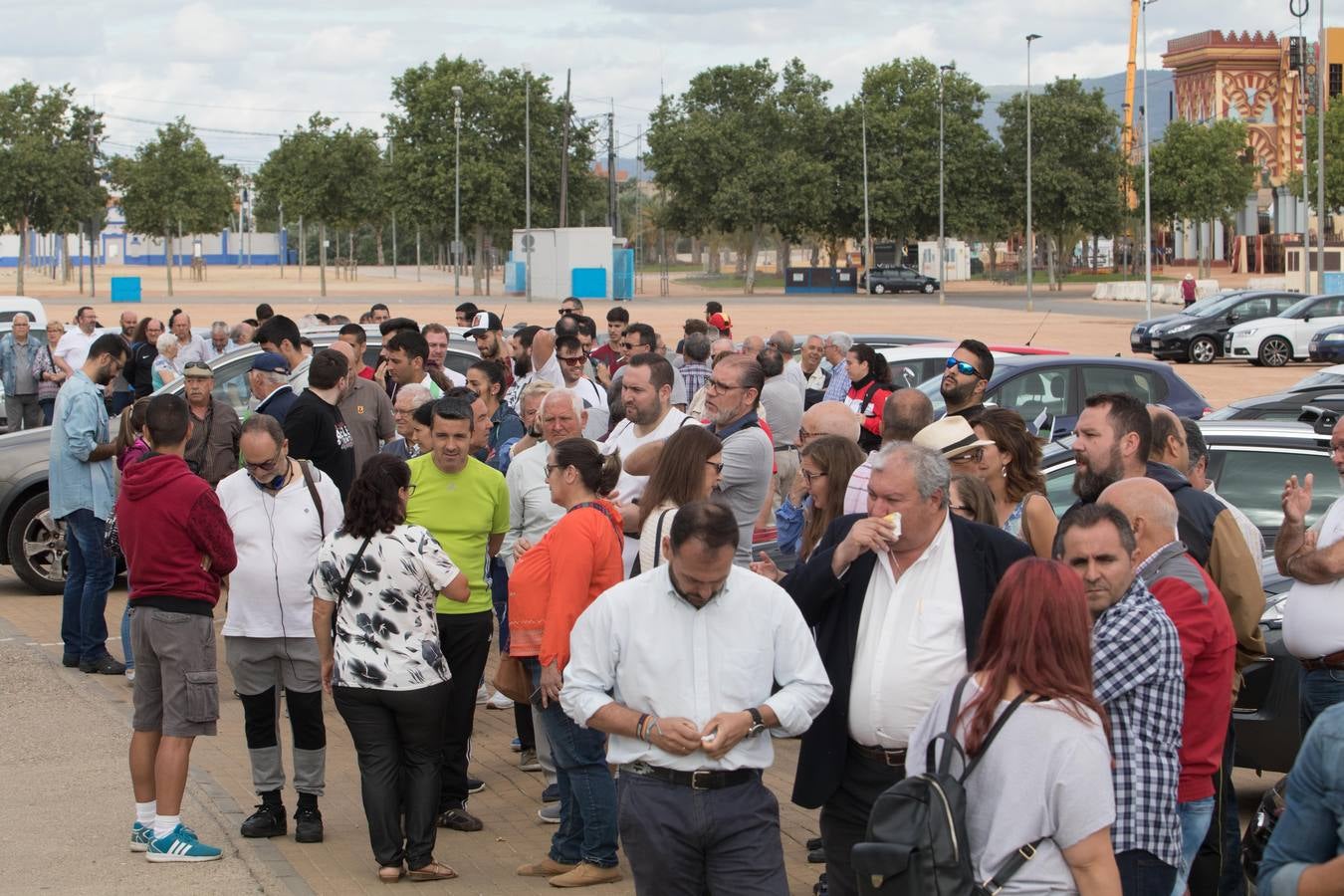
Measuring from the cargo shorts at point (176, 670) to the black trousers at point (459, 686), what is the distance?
0.98 meters

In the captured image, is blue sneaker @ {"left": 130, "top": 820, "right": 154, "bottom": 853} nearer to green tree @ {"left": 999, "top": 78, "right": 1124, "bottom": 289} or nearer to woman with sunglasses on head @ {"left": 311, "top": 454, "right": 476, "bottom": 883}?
woman with sunglasses on head @ {"left": 311, "top": 454, "right": 476, "bottom": 883}

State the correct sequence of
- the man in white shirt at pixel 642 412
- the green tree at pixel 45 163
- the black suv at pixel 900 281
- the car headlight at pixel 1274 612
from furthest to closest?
the black suv at pixel 900 281 → the green tree at pixel 45 163 → the man in white shirt at pixel 642 412 → the car headlight at pixel 1274 612

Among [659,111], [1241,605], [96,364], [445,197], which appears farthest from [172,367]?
[659,111]

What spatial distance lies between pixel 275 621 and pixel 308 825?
90 centimetres

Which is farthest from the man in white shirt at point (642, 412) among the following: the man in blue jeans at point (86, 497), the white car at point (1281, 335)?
the white car at point (1281, 335)

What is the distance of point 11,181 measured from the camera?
68.1 meters

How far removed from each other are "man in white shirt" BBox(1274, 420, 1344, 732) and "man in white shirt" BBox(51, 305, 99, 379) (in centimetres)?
1596

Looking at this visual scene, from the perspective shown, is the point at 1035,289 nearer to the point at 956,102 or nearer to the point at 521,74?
the point at 956,102

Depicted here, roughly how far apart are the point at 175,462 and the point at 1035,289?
84.8 m

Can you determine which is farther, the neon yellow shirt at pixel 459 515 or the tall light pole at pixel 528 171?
the tall light pole at pixel 528 171

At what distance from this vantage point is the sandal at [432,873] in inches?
252

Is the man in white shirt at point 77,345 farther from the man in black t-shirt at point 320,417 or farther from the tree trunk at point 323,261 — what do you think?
the tree trunk at point 323,261

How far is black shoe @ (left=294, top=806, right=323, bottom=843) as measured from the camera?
6.95 m

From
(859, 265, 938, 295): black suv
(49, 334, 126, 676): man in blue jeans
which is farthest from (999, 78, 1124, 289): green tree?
(49, 334, 126, 676): man in blue jeans
